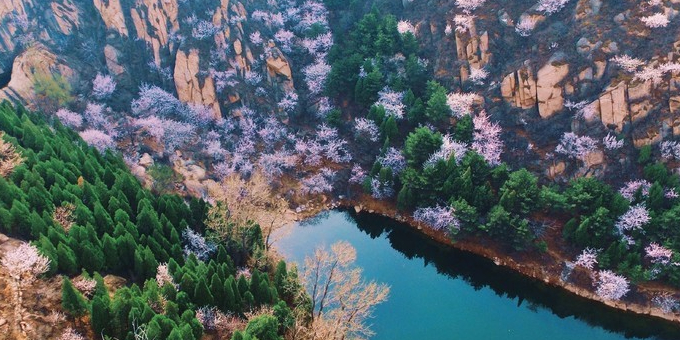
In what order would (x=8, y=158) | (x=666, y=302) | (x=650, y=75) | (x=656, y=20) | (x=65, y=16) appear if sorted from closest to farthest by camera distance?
(x=8, y=158)
(x=666, y=302)
(x=650, y=75)
(x=656, y=20)
(x=65, y=16)

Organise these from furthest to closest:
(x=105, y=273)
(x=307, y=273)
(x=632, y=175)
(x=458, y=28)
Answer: (x=458, y=28)
(x=632, y=175)
(x=307, y=273)
(x=105, y=273)

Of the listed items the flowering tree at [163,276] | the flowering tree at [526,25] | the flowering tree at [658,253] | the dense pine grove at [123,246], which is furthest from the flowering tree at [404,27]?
the flowering tree at [163,276]

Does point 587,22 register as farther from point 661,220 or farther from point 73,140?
point 73,140

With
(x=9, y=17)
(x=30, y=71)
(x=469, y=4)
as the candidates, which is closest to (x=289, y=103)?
(x=469, y=4)

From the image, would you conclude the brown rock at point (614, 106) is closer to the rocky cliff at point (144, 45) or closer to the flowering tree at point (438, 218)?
the flowering tree at point (438, 218)

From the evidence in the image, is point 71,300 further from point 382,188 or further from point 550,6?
point 550,6

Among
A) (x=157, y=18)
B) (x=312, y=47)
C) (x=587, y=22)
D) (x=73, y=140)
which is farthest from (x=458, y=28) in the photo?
(x=73, y=140)
